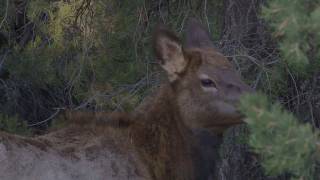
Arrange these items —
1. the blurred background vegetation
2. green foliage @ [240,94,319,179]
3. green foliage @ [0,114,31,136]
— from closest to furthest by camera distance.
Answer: green foliage @ [240,94,319,179] < the blurred background vegetation < green foliage @ [0,114,31,136]

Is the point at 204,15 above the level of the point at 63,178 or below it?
above

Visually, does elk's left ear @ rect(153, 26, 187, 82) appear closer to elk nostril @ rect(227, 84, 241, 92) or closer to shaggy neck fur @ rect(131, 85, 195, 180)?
shaggy neck fur @ rect(131, 85, 195, 180)

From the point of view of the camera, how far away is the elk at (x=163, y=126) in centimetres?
659

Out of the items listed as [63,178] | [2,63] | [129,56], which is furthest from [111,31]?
[63,178]

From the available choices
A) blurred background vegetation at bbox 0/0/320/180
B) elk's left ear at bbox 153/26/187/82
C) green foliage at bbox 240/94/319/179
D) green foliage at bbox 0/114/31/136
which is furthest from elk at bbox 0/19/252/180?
green foliage at bbox 0/114/31/136

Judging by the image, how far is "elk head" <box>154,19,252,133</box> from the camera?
7062mm

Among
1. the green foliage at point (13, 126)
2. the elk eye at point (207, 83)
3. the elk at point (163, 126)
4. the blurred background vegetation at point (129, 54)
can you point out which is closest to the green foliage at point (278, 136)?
the elk at point (163, 126)

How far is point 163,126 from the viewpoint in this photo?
7.30 meters

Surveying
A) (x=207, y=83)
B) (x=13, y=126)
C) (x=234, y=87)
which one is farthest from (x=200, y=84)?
(x=13, y=126)

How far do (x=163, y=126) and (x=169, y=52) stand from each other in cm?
76

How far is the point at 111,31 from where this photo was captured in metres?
9.57

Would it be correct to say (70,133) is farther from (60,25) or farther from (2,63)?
(2,63)

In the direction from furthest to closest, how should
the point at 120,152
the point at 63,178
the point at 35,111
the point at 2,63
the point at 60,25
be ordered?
the point at 35,111 < the point at 2,63 < the point at 60,25 < the point at 120,152 < the point at 63,178

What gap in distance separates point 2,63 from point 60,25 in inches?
75.7
